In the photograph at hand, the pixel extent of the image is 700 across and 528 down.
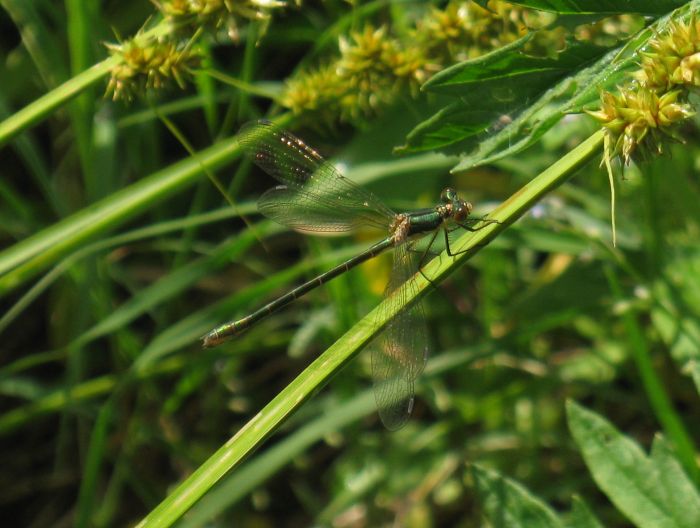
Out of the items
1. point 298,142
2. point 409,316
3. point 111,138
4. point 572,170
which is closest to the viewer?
point 572,170

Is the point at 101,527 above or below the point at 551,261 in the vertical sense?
above

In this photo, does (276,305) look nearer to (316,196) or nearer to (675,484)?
(316,196)

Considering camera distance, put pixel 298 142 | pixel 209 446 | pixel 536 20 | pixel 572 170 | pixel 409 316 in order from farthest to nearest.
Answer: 1. pixel 209 446
2. pixel 298 142
3. pixel 536 20
4. pixel 409 316
5. pixel 572 170

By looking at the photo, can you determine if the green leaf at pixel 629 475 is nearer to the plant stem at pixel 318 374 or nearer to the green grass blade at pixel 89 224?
the plant stem at pixel 318 374

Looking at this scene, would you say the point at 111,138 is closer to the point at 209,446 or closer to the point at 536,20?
the point at 209,446

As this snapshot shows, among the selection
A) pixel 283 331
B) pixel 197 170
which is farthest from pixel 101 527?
pixel 197 170

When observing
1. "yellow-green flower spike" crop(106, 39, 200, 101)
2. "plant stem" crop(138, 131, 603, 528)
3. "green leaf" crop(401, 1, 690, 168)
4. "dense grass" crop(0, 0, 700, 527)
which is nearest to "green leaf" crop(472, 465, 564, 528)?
"dense grass" crop(0, 0, 700, 527)

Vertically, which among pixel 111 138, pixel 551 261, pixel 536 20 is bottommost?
pixel 551 261

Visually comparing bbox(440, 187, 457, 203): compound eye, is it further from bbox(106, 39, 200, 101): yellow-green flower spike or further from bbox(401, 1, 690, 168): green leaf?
bbox(106, 39, 200, 101): yellow-green flower spike
